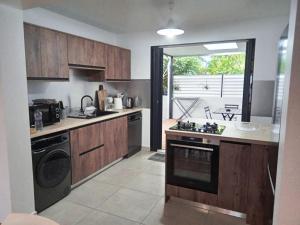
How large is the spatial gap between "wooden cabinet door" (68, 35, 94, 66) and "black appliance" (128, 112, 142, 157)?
123cm

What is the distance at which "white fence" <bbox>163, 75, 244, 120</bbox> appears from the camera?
688 centimetres

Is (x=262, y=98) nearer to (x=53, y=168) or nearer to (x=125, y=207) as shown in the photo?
(x=125, y=207)

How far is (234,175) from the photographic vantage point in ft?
6.73

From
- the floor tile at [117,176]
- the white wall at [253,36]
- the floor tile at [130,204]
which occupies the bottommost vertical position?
the floor tile at [130,204]

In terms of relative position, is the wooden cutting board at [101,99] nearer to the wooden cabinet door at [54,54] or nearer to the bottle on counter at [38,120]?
the wooden cabinet door at [54,54]

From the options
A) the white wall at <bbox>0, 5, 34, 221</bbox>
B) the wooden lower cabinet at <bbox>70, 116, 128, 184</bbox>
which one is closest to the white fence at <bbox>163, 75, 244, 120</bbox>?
the wooden lower cabinet at <bbox>70, 116, 128, 184</bbox>

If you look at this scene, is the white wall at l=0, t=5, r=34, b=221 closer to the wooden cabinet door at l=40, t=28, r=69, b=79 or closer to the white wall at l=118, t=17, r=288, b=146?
the wooden cabinet door at l=40, t=28, r=69, b=79

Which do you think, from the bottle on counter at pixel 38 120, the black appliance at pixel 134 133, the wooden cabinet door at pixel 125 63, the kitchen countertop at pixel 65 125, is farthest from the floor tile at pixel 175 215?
the wooden cabinet door at pixel 125 63

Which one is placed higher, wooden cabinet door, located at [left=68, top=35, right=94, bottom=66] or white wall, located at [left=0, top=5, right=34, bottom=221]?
wooden cabinet door, located at [left=68, top=35, right=94, bottom=66]

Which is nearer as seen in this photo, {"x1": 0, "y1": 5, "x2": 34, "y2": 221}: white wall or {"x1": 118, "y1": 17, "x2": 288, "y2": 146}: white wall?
{"x1": 0, "y1": 5, "x2": 34, "y2": 221}: white wall

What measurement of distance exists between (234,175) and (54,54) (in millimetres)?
2370

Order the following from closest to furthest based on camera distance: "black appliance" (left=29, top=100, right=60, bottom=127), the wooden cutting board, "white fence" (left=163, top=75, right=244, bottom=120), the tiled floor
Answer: the tiled floor, "black appliance" (left=29, top=100, right=60, bottom=127), the wooden cutting board, "white fence" (left=163, top=75, right=244, bottom=120)

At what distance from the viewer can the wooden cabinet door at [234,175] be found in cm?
201

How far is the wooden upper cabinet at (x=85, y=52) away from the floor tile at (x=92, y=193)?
64.2 inches
